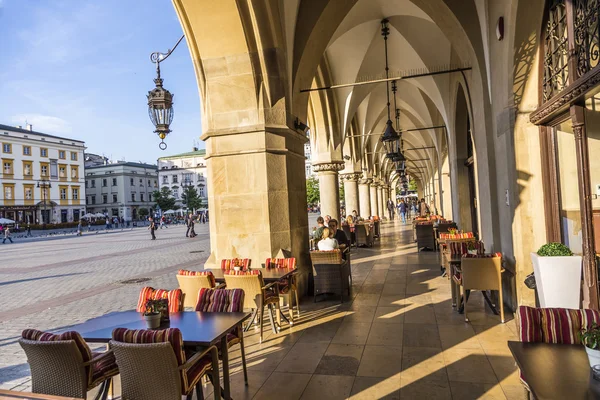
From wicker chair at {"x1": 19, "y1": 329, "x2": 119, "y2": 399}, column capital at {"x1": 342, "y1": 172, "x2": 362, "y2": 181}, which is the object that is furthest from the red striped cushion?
column capital at {"x1": 342, "y1": 172, "x2": 362, "y2": 181}

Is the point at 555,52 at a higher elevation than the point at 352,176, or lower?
higher

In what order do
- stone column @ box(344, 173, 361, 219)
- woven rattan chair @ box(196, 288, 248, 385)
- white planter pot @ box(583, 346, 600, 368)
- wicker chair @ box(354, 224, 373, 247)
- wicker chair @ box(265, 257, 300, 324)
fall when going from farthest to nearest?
stone column @ box(344, 173, 361, 219) → wicker chair @ box(354, 224, 373, 247) → wicker chair @ box(265, 257, 300, 324) → woven rattan chair @ box(196, 288, 248, 385) → white planter pot @ box(583, 346, 600, 368)

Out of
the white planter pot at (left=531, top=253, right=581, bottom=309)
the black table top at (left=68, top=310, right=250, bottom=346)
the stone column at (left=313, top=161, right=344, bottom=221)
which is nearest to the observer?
the black table top at (left=68, top=310, right=250, bottom=346)

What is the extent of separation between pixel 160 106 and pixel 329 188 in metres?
7.64

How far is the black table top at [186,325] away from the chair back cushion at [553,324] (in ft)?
7.21

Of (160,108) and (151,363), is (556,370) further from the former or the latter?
(160,108)

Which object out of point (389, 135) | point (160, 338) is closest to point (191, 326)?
point (160, 338)

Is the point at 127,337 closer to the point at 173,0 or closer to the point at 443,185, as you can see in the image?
the point at 173,0

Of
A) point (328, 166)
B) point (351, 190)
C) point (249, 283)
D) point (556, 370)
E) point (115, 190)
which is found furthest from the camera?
point (115, 190)

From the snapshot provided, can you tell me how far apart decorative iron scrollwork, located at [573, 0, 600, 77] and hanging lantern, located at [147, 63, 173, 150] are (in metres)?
5.37

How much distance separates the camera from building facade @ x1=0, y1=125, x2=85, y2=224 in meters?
47.0

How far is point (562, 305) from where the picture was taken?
158 inches

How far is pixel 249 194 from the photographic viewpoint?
646 centimetres

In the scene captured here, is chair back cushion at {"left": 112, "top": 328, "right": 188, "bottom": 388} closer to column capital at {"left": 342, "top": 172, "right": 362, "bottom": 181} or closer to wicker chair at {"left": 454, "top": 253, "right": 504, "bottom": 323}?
wicker chair at {"left": 454, "top": 253, "right": 504, "bottom": 323}
